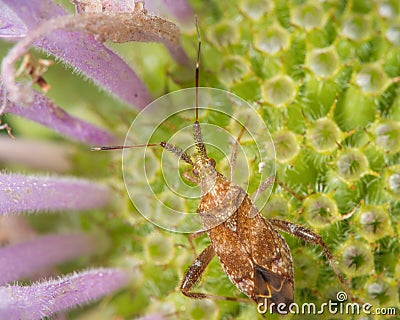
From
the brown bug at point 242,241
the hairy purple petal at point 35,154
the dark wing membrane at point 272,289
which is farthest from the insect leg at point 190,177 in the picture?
the hairy purple petal at point 35,154

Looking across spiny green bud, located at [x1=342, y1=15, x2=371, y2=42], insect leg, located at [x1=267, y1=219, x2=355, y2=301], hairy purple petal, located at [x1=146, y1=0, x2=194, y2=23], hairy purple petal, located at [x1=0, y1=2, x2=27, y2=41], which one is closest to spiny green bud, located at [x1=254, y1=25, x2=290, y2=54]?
spiny green bud, located at [x1=342, y1=15, x2=371, y2=42]

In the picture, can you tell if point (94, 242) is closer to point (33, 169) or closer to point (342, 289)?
point (33, 169)

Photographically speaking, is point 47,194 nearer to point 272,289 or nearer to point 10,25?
point 10,25

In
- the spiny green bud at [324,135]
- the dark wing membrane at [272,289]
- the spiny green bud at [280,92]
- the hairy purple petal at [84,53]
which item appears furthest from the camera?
the spiny green bud at [280,92]

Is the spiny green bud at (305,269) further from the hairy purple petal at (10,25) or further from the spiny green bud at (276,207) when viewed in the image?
the hairy purple petal at (10,25)

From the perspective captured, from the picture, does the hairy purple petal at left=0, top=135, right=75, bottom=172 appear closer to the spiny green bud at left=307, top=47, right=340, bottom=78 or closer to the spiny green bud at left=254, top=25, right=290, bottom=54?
the spiny green bud at left=254, top=25, right=290, bottom=54
